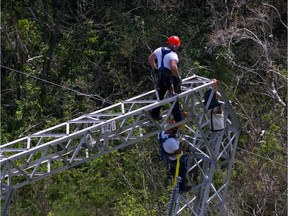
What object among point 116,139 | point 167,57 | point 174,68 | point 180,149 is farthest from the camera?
point 116,139

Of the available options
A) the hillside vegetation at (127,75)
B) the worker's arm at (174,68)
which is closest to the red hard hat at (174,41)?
the worker's arm at (174,68)

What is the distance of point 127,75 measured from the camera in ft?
91.5

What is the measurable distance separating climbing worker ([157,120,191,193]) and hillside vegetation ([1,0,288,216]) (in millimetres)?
7271

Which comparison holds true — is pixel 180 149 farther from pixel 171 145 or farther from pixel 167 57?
pixel 167 57

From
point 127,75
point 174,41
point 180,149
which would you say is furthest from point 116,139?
point 127,75

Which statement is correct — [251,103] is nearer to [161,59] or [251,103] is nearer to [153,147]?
[153,147]

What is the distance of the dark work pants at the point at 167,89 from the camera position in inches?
527

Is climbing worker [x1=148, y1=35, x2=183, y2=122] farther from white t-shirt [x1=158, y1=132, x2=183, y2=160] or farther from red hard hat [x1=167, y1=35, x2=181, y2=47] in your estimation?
white t-shirt [x1=158, y1=132, x2=183, y2=160]

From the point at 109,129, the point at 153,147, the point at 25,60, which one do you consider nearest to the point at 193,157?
the point at 109,129

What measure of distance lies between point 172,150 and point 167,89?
1.04 meters

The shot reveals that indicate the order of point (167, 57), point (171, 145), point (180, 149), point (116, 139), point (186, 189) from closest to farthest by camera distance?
point (167, 57), point (171, 145), point (180, 149), point (116, 139), point (186, 189)

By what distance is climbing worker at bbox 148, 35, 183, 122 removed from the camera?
13141 millimetres

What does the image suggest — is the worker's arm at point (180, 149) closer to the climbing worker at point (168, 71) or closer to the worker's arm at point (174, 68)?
the climbing worker at point (168, 71)

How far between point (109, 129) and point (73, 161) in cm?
80
